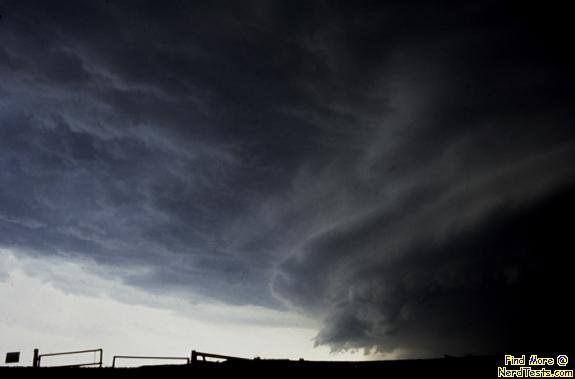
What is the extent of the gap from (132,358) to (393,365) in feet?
39.7

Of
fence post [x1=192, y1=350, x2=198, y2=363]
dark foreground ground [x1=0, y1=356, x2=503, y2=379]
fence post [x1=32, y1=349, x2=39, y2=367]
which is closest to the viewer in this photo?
dark foreground ground [x1=0, y1=356, x2=503, y2=379]

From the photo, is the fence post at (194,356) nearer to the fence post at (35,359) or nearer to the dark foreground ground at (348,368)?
the dark foreground ground at (348,368)

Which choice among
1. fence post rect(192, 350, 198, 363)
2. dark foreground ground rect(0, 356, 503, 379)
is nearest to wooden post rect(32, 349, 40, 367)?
dark foreground ground rect(0, 356, 503, 379)

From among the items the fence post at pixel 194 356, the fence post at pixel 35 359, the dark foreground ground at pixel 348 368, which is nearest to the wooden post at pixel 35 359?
the fence post at pixel 35 359

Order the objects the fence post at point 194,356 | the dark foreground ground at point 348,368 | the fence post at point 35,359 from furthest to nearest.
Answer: the fence post at point 35,359
the fence post at point 194,356
the dark foreground ground at point 348,368

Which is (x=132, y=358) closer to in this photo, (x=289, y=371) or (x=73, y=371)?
(x=73, y=371)

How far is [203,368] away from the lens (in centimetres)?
1366

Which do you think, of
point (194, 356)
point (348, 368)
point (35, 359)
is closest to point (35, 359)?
point (35, 359)

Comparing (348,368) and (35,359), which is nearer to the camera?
(348,368)

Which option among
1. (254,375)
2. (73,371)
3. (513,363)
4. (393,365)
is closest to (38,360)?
(73,371)

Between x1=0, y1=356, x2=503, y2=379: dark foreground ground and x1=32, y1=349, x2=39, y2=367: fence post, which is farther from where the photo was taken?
x1=32, y1=349, x2=39, y2=367: fence post

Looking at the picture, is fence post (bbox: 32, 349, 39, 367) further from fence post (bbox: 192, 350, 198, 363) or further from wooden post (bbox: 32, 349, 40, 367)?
fence post (bbox: 192, 350, 198, 363)

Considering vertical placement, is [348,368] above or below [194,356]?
below

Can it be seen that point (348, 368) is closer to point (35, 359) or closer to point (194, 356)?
point (194, 356)
